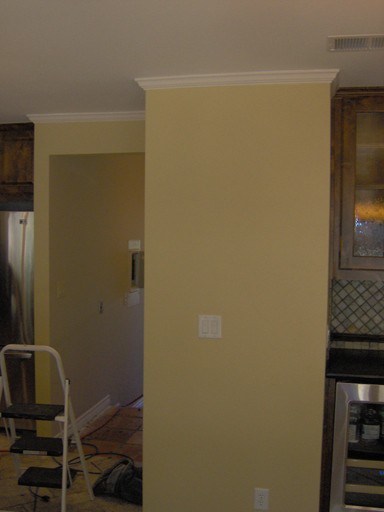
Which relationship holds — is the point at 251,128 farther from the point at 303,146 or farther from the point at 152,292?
the point at 152,292

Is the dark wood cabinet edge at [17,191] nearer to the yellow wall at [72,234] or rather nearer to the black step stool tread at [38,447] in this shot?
the yellow wall at [72,234]

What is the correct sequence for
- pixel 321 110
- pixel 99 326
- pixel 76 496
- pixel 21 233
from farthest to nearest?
pixel 99 326
pixel 21 233
pixel 76 496
pixel 321 110

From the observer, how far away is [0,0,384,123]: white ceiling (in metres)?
1.66

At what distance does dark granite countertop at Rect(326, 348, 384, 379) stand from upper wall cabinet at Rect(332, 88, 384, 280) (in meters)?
0.52

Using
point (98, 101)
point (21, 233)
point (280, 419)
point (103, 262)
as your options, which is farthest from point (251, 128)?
point (103, 262)

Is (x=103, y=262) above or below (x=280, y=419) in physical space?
above

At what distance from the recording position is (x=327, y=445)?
7.90 ft

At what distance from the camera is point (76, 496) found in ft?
9.29

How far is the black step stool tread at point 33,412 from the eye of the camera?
7.64 feet

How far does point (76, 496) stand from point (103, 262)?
2.05m

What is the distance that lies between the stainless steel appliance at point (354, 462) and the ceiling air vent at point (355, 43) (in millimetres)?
1656

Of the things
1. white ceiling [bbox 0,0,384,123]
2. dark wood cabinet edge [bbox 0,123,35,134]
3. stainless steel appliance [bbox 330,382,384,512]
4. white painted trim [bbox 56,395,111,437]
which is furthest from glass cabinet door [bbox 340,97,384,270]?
white painted trim [bbox 56,395,111,437]

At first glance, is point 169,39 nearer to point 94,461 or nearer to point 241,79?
point 241,79

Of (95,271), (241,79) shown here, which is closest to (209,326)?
(241,79)
